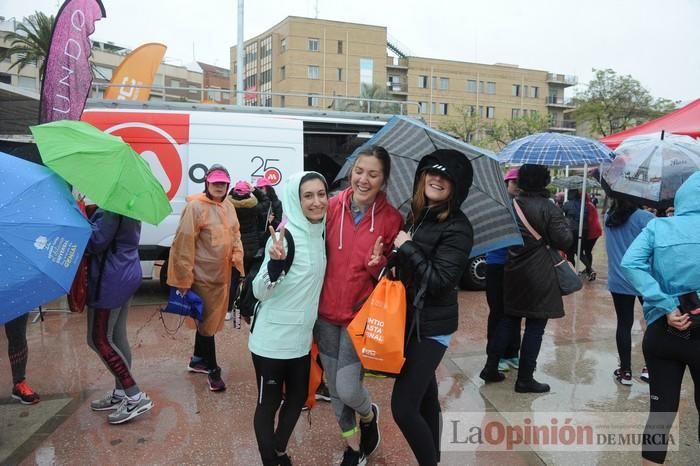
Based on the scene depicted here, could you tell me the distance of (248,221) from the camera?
5.90 metres

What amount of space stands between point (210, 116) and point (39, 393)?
3935mm

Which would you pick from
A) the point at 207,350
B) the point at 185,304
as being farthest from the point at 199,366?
the point at 185,304

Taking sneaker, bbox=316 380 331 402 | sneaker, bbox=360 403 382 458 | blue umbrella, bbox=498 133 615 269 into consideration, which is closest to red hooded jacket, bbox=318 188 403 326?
sneaker, bbox=360 403 382 458

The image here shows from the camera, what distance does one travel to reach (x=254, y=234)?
5973mm

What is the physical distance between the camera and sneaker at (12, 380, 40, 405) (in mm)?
3592

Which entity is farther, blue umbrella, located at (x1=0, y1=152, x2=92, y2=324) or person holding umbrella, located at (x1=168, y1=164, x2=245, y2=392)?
person holding umbrella, located at (x1=168, y1=164, x2=245, y2=392)

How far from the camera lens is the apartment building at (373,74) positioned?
5175 cm

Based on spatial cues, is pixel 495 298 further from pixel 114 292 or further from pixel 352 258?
pixel 114 292

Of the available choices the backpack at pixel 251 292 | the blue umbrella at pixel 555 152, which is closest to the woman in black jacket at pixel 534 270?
the blue umbrella at pixel 555 152

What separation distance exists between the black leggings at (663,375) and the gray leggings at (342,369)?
1452 millimetres

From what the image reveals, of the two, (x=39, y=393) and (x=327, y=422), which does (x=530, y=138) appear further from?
(x=39, y=393)

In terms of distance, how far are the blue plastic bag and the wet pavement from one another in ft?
2.17

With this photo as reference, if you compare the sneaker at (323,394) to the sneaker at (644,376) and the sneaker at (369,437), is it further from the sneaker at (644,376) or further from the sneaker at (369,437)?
the sneaker at (644,376)

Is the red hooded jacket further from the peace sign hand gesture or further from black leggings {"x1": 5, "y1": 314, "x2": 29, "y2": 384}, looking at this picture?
black leggings {"x1": 5, "y1": 314, "x2": 29, "y2": 384}
